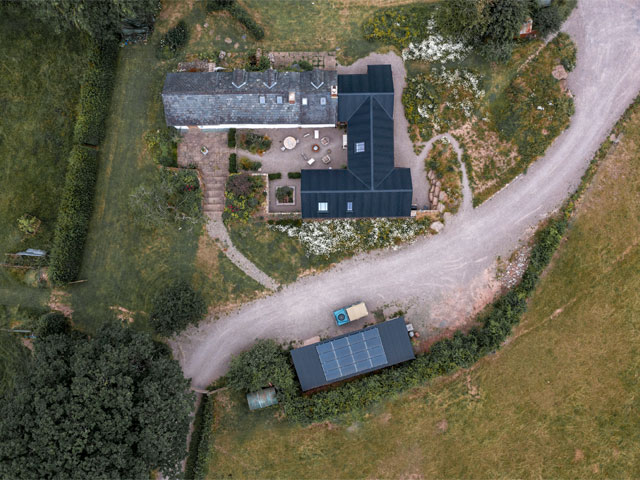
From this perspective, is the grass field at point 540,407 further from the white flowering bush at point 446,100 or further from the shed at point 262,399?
the white flowering bush at point 446,100

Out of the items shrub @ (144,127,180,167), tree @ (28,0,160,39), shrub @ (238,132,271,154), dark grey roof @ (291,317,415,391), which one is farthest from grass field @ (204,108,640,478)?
tree @ (28,0,160,39)

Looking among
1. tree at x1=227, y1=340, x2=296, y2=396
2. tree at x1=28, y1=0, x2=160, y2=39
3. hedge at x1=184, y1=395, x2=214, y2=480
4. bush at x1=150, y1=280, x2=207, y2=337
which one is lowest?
hedge at x1=184, y1=395, x2=214, y2=480

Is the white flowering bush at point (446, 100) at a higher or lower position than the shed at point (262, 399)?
higher

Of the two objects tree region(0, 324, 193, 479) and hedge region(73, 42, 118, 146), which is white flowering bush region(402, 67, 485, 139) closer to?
hedge region(73, 42, 118, 146)

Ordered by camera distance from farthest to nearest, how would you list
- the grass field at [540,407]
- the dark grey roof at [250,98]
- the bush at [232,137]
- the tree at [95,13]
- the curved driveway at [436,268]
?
the bush at [232,137] → the curved driveway at [436,268] → the grass field at [540,407] → the dark grey roof at [250,98] → the tree at [95,13]

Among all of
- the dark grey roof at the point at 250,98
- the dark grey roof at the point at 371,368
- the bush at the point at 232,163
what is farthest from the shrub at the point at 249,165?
the dark grey roof at the point at 371,368

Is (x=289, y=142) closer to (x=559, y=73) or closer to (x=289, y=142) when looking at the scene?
(x=289, y=142)
